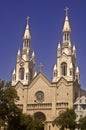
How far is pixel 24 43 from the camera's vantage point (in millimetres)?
107375

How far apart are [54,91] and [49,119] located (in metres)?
7.56

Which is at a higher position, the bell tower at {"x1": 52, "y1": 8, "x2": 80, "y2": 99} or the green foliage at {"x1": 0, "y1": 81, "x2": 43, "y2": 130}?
the bell tower at {"x1": 52, "y1": 8, "x2": 80, "y2": 99}

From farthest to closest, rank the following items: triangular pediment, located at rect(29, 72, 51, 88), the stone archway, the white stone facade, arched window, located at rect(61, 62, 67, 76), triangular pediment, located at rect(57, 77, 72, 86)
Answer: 1. triangular pediment, located at rect(29, 72, 51, 88)
2. arched window, located at rect(61, 62, 67, 76)
3. the stone archway
4. triangular pediment, located at rect(57, 77, 72, 86)
5. the white stone facade

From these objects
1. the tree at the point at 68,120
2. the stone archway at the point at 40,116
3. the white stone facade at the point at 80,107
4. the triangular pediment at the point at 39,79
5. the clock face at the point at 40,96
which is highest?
the triangular pediment at the point at 39,79

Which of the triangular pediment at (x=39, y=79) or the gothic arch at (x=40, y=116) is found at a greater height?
the triangular pediment at (x=39, y=79)

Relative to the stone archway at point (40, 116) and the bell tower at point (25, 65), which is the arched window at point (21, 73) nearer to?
the bell tower at point (25, 65)

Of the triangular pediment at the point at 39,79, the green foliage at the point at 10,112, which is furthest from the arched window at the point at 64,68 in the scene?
the green foliage at the point at 10,112

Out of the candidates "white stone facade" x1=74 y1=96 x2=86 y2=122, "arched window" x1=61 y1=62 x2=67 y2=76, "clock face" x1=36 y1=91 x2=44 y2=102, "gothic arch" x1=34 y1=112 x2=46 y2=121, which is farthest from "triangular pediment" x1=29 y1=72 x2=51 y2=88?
"white stone facade" x1=74 y1=96 x2=86 y2=122

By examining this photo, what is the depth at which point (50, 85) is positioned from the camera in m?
99.2

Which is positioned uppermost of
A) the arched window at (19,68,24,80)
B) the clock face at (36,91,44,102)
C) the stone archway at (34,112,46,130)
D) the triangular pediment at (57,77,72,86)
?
the arched window at (19,68,24,80)

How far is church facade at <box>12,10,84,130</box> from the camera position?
96.0m

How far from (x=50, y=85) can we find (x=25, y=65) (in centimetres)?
1088

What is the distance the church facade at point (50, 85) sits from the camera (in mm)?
96000

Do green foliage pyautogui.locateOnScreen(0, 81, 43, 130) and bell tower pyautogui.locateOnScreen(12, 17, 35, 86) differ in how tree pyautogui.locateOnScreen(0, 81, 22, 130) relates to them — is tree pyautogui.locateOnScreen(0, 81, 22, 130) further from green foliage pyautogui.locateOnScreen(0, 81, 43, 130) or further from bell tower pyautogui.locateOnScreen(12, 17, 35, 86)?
bell tower pyautogui.locateOnScreen(12, 17, 35, 86)
